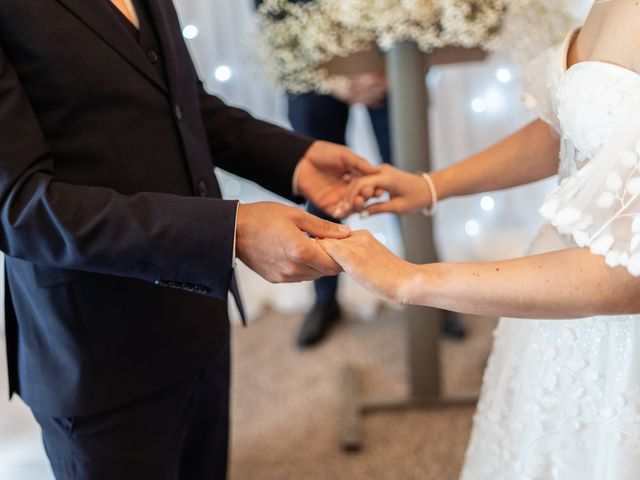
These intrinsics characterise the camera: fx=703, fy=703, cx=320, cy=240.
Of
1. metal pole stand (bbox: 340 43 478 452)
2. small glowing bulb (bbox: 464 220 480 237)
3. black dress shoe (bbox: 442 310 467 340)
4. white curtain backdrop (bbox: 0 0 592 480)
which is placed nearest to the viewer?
metal pole stand (bbox: 340 43 478 452)

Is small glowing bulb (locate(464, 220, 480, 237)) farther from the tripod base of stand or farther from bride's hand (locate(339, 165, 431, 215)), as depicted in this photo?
bride's hand (locate(339, 165, 431, 215))

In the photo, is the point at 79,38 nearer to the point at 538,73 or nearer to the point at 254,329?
the point at 538,73

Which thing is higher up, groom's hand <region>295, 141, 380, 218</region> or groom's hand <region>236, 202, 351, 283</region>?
groom's hand <region>236, 202, 351, 283</region>

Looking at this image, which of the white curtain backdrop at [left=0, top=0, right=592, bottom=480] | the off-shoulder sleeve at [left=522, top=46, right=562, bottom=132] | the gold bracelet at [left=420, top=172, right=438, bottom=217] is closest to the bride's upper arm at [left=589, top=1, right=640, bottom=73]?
the off-shoulder sleeve at [left=522, top=46, right=562, bottom=132]

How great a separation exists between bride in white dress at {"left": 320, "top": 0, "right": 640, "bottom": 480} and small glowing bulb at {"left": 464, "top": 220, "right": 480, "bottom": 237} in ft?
5.34

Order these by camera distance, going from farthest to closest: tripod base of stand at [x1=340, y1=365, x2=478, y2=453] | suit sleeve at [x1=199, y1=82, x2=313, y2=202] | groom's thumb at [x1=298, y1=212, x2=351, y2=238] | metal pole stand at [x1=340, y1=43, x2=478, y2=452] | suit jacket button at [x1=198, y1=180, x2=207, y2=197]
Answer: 1. tripod base of stand at [x1=340, y1=365, x2=478, y2=453]
2. metal pole stand at [x1=340, y1=43, x2=478, y2=452]
3. suit sleeve at [x1=199, y1=82, x2=313, y2=202]
4. suit jacket button at [x1=198, y1=180, x2=207, y2=197]
5. groom's thumb at [x1=298, y1=212, x2=351, y2=238]

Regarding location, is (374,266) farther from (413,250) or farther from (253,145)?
(413,250)

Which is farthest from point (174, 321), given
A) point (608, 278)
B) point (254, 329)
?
point (254, 329)

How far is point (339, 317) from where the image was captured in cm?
273

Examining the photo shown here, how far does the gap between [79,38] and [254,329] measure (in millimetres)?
1869

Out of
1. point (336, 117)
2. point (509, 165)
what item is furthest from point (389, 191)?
point (336, 117)

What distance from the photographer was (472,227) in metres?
2.91

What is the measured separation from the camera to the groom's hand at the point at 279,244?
98 centimetres

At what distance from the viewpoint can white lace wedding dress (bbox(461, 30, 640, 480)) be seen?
33.2 inches
